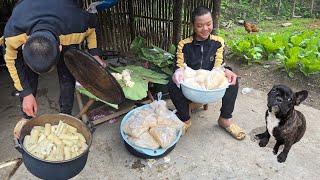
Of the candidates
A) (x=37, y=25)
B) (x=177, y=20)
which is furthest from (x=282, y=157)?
(x=177, y=20)

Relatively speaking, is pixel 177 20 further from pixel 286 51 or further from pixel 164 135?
pixel 164 135

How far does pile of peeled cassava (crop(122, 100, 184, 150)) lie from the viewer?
10.0 feet

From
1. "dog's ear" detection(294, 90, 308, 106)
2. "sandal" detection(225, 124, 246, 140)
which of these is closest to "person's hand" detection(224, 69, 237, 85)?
"sandal" detection(225, 124, 246, 140)

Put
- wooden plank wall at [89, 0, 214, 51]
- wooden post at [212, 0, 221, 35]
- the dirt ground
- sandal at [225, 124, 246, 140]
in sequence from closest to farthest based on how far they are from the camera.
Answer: sandal at [225, 124, 246, 140] < the dirt ground < wooden post at [212, 0, 221, 35] < wooden plank wall at [89, 0, 214, 51]

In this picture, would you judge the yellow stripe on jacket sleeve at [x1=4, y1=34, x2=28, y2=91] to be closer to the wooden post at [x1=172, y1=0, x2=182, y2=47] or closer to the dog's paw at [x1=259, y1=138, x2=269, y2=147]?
the dog's paw at [x1=259, y1=138, x2=269, y2=147]

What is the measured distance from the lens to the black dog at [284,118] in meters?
2.70

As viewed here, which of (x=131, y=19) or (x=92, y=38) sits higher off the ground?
(x=92, y=38)

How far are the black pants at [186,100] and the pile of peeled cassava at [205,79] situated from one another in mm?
238

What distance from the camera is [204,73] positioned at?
325cm

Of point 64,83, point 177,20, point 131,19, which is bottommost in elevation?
point 64,83

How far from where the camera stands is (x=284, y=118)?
9.59 ft

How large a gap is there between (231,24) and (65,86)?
7.62 metres

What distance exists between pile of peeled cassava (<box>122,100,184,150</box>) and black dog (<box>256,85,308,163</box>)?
3.09 feet

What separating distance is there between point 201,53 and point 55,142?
1926mm
